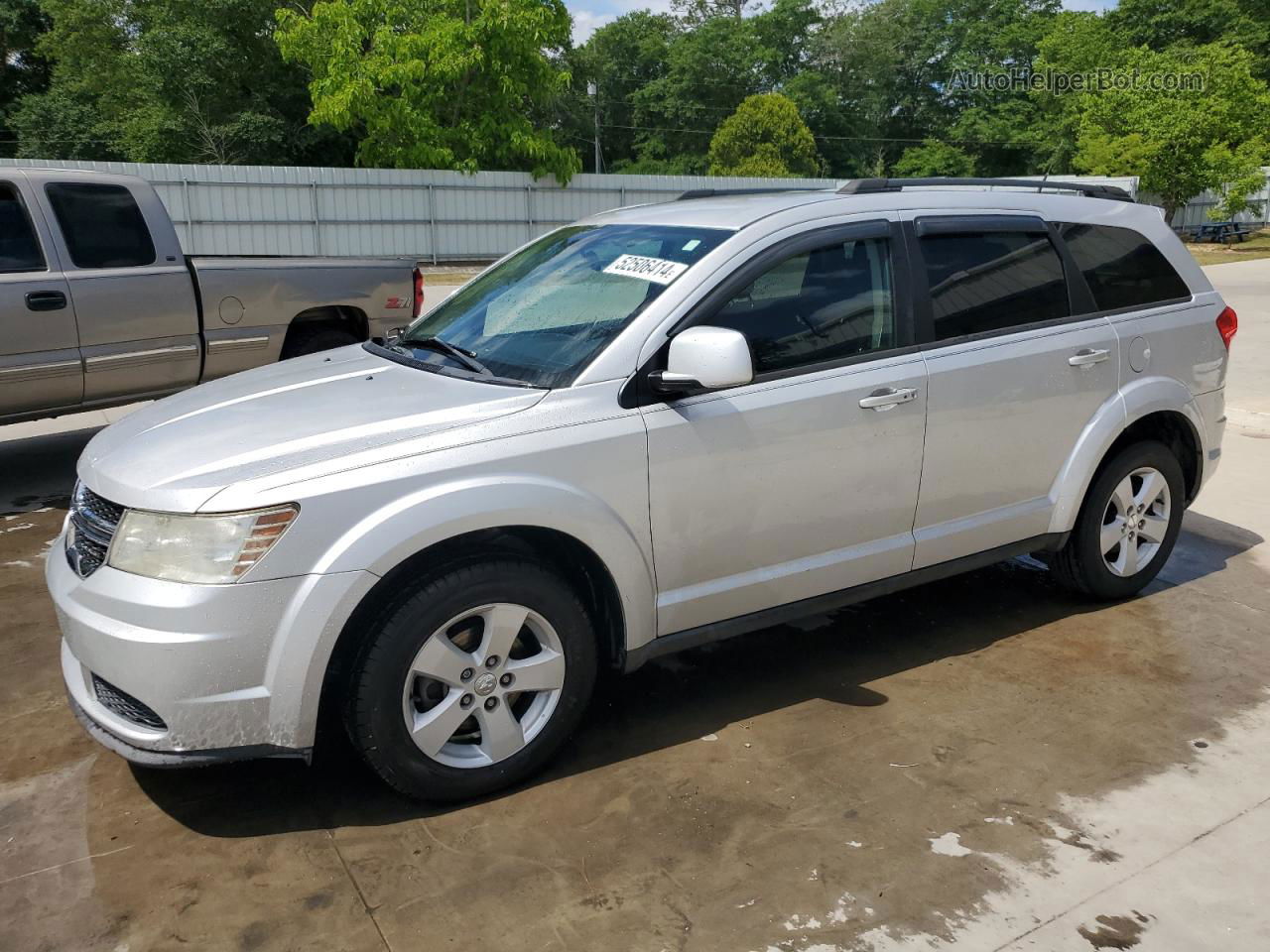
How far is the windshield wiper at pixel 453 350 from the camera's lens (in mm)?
3586

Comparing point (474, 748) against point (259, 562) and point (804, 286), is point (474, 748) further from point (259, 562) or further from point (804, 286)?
point (804, 286)

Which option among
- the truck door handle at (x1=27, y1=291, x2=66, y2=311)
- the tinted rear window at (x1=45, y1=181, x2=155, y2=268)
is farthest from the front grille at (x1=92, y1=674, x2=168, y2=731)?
the tinted rear window at (x1=45, y1=181, x2=155, y2=268)

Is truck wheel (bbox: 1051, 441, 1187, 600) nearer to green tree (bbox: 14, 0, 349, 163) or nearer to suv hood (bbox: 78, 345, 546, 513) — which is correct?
suv hood (bbox: 78, 345, 546, 513)

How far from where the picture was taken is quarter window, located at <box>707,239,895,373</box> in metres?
3.62

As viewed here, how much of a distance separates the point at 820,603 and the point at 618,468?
102 cm

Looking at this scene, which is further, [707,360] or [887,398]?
[887,398]

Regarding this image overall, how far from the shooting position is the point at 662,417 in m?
3.35

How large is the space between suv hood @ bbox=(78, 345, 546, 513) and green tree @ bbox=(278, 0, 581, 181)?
26.1 metres

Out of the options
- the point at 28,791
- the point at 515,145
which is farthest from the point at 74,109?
the point at 28,791

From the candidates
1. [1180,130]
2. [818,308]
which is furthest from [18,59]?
[818,308]

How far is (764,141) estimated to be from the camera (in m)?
47.2

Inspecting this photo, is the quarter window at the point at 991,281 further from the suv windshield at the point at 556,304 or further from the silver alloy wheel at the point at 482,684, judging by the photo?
the silver alloy wheel at the point at 482,684

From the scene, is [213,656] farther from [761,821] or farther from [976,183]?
[976,183]

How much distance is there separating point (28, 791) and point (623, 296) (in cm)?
245
